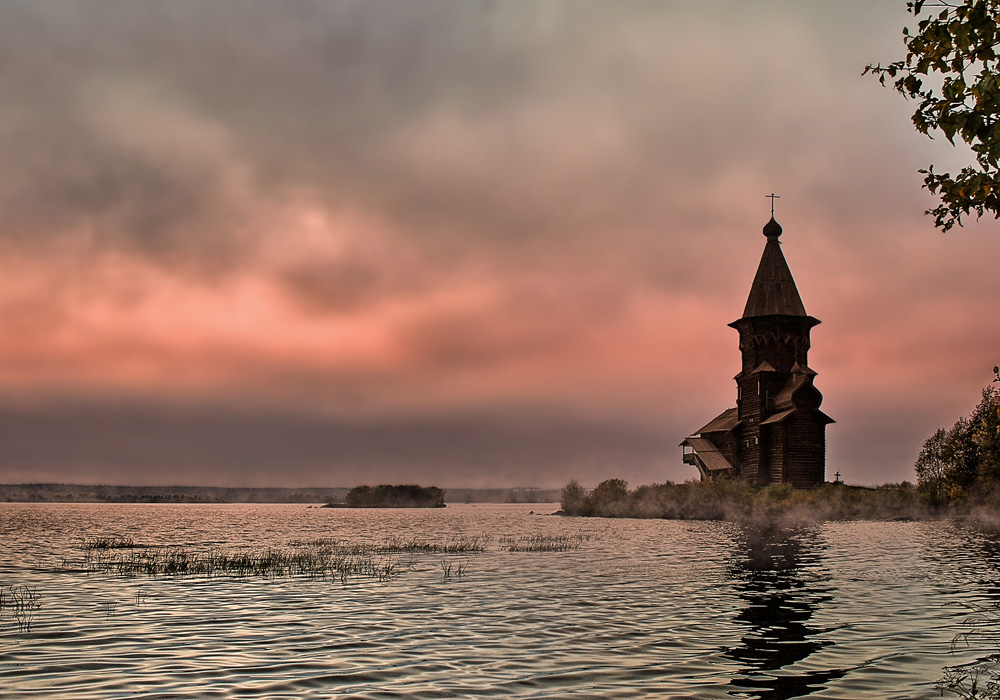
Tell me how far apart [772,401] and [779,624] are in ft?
248

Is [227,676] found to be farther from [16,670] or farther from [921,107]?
[921,107]

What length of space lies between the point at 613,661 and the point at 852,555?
2642cm

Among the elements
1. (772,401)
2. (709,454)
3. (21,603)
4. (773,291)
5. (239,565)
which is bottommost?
(239,565)

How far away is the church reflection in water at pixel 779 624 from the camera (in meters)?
12.9

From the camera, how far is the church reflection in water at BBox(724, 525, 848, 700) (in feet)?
42.4

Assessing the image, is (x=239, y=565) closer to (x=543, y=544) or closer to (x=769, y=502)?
(x=543, y=544)

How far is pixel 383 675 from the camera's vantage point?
43.3ft

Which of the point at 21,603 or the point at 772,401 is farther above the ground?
the point at 772,401

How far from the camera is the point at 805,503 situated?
79.2 m

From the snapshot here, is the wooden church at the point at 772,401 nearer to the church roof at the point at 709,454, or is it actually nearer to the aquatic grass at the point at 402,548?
the church roof at the point at 709,454

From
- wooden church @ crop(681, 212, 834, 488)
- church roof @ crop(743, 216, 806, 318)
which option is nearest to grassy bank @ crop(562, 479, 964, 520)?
wooden church @ crop(681, 212, 834, 488)

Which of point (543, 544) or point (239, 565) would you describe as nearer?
point (239, 565)

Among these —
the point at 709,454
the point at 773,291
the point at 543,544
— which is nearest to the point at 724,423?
the point at 709,454

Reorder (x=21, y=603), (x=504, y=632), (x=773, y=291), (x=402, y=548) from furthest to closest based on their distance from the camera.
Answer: (x=773, y=291)
(x=402, y=548)
(x=21, y=603)
(x=504, y=632)
